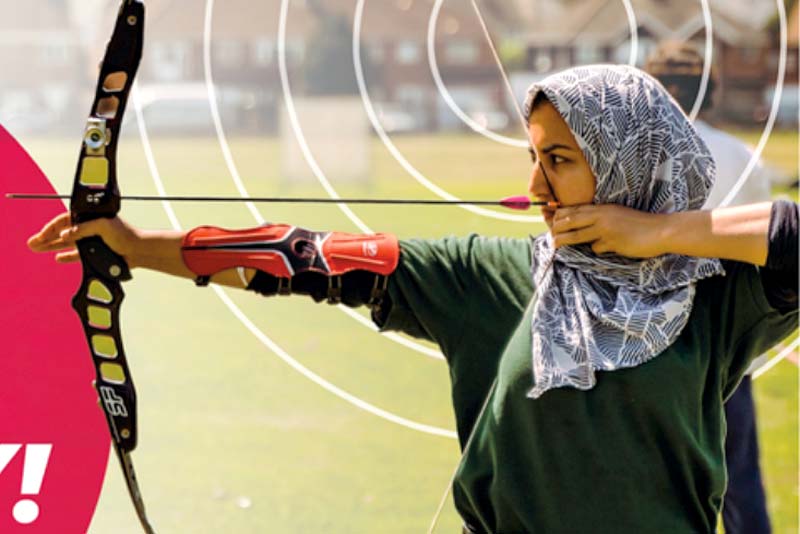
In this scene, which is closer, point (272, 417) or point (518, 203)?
point (518, 203)

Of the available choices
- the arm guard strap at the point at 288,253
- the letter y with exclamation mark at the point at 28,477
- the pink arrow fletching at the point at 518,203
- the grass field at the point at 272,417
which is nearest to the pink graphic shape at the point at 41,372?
the letter y with exclamation mark at the point at 28,477

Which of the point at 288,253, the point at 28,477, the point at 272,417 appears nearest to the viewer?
the point at 288,253

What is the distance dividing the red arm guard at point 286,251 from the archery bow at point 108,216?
0.12m

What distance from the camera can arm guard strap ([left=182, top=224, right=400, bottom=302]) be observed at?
1783 millimetres

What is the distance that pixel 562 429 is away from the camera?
1694 mm

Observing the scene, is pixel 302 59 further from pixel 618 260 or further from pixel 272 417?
pixel 618 260

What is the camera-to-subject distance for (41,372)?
2.61 meters

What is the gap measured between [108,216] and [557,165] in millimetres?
636

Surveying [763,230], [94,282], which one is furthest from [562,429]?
[94,282]

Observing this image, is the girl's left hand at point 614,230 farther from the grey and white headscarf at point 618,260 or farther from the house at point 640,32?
the house at point 640,32

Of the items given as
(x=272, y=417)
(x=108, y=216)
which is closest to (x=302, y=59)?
(x=272, y=417)

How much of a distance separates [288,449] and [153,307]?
574 millimetres

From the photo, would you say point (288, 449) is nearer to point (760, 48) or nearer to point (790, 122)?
point (760, 48)

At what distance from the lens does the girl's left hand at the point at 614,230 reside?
1.71 metres
